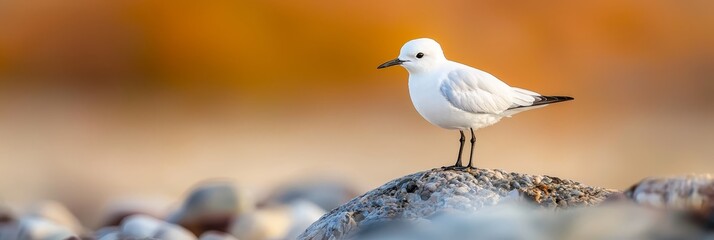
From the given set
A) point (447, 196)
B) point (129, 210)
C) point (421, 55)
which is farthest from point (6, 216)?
point (447, 196)

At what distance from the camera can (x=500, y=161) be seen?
1295 cm

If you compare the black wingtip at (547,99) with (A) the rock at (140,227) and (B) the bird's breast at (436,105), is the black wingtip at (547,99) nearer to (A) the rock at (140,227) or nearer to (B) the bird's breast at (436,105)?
(B) the bird's breast at (436,105)

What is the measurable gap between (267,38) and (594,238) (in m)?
11.7

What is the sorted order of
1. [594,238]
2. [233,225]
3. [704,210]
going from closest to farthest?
[594,238]
[704,210]
[233,225]

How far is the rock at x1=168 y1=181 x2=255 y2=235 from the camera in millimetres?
8062

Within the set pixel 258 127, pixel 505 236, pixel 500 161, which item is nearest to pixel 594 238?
pixel 505 236

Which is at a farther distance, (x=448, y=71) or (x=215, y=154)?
(x=215, y=154)

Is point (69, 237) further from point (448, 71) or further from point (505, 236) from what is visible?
point (505, 236)

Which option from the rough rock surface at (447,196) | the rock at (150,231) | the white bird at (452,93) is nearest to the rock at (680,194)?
the rough rock surface at (447,196)

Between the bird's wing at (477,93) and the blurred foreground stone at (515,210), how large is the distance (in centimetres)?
38

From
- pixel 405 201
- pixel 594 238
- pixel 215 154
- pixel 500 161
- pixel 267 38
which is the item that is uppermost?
pixel 267 38

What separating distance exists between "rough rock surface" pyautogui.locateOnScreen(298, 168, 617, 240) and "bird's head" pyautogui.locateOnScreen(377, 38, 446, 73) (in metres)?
0.55

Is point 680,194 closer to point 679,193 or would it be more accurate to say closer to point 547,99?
point 679,193

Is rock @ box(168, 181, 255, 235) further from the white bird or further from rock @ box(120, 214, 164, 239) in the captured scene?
the white bird
